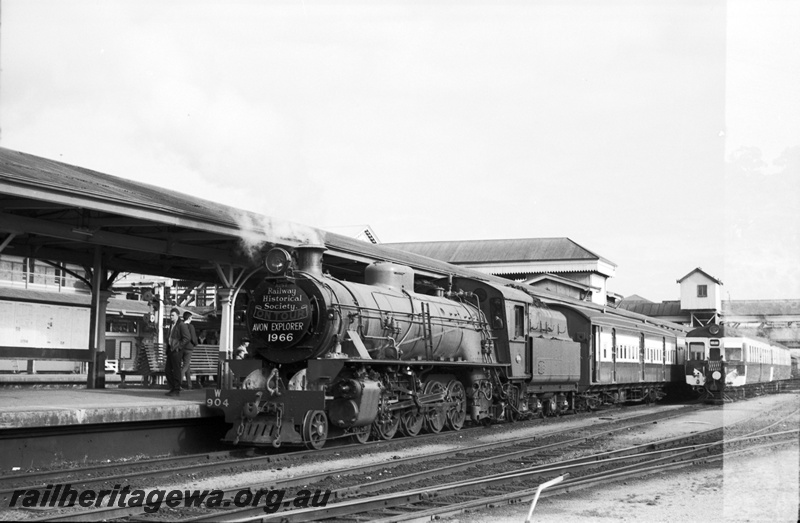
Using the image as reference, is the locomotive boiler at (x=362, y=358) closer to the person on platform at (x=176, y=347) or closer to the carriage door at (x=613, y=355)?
the person on platform at (x=176, y=347)

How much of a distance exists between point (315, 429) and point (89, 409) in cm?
339

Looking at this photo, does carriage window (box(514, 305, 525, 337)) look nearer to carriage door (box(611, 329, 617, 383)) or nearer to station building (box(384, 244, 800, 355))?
carriage door (box(611, 329, 617, 383))

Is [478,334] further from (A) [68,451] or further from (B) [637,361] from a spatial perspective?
(B) [637,361]

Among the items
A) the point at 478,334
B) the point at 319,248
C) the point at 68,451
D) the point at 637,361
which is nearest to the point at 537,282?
the point at 637,361

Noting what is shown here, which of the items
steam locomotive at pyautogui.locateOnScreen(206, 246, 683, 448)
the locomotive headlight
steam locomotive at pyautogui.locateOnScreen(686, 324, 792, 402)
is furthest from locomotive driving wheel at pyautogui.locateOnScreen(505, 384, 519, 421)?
steam locomotive at pyautogui.locateOnScreen(686, 324, 792, 402)

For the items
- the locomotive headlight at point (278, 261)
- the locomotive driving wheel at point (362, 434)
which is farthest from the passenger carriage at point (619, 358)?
the locomotive headlight at point (278, 261)

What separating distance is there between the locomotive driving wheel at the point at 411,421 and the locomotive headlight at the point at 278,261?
371 cm

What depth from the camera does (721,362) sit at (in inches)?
1192

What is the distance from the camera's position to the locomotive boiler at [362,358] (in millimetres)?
12711

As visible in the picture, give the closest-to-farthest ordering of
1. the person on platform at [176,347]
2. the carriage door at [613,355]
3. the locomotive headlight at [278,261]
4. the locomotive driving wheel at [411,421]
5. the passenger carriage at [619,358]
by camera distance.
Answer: the locomotive headlight at [278,261] → the person on platform at [176,347] → the locomotive driving wheel at [411,421] → the passenger carriage at [619,358] → the carriage door at [613,355]

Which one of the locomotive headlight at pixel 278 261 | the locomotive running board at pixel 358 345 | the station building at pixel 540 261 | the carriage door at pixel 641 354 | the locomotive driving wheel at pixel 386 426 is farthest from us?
the station building at pixel 540 261

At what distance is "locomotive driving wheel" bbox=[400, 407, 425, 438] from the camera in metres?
15.1

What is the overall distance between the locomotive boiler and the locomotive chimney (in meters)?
0.02

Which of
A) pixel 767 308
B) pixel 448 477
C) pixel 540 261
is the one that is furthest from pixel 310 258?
pixel 540 261
